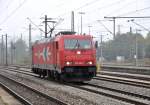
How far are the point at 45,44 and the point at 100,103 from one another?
56.2ft

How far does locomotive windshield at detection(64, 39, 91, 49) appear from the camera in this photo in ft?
89.2

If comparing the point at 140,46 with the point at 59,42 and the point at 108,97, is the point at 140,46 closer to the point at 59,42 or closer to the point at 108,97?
the point at 59,42

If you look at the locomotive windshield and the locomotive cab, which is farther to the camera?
the locomotive windshield

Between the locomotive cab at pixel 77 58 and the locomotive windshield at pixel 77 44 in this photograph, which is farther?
the locomotive windshield at pixel 77 44

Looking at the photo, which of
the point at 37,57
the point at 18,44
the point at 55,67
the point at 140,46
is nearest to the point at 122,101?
the point at 55,67

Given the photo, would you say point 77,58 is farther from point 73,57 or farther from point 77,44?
point 77,44

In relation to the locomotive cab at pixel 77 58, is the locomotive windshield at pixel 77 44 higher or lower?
higher

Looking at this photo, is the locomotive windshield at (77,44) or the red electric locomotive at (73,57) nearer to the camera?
the red electric locomotive at (73,57)

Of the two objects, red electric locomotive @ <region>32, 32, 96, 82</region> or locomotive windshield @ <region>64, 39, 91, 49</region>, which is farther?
locomotive windshield @ <region>64, 39, 91, 49</region>

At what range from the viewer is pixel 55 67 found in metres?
28.2

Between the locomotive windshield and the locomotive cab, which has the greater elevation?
the locomotive windshield

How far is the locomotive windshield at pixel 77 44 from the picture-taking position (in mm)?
27203

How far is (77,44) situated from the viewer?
1077 inches

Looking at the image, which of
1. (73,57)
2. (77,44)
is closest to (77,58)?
(73,57)
